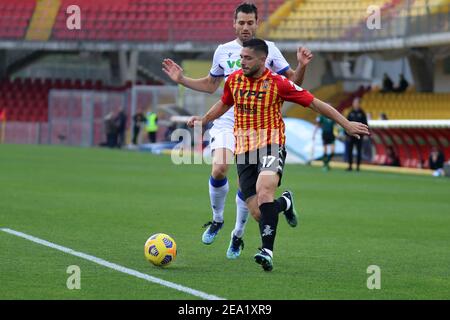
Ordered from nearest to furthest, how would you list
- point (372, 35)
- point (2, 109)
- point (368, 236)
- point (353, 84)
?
point (368, 236)
point (372, 35)
point (353, 84)
point (2, 109)

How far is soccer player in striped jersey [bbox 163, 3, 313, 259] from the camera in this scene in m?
10.6

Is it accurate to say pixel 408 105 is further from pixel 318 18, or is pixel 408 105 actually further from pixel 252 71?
pixel 252 71

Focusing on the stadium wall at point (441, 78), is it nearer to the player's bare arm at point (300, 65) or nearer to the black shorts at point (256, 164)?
the player's bare arm at point (300, 65)

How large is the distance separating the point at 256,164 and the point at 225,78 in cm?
140

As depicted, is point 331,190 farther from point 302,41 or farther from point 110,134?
point 110,134

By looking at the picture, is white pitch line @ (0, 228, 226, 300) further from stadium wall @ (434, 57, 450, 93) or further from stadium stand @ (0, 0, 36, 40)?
stadium stand @ (0, 0, 36, 40)

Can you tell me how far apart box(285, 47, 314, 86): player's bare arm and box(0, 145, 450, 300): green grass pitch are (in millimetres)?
1668

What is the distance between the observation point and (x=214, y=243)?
39.6 feet

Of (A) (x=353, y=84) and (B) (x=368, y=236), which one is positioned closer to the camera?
(B) (x=368, y=236)

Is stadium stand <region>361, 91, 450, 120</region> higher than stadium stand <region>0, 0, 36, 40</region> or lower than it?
lower

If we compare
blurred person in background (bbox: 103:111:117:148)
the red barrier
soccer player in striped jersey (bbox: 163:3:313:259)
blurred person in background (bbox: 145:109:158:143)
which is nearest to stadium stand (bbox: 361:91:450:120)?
the red barrier

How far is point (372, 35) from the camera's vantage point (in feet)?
130
